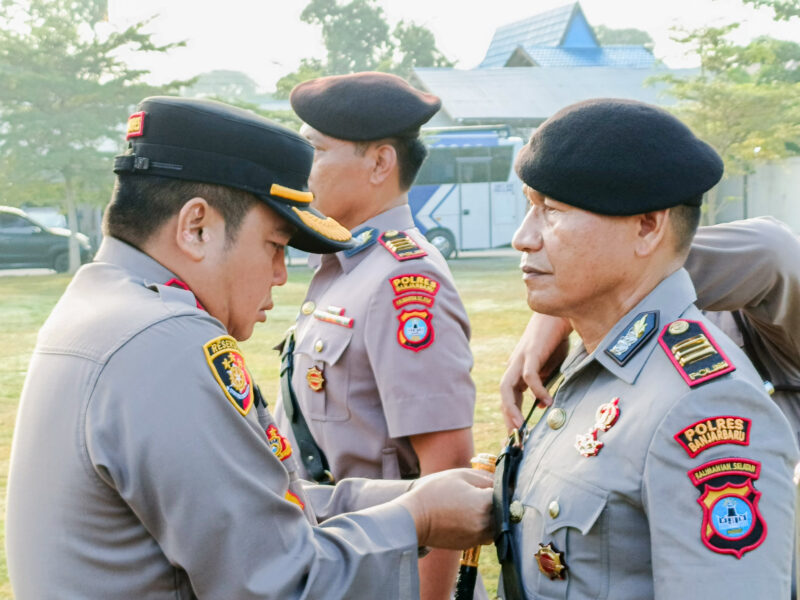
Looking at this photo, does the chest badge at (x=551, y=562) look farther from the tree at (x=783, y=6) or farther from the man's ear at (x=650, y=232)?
the tree at (x=783, y=6)

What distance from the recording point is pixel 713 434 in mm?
1668

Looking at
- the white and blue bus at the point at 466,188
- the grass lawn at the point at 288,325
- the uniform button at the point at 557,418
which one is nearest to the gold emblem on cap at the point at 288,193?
the uniform button at the point at 557,418

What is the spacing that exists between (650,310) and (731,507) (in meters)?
0.48

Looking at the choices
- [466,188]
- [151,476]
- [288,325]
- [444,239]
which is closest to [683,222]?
[151,476]

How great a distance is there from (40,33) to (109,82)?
1.99 m

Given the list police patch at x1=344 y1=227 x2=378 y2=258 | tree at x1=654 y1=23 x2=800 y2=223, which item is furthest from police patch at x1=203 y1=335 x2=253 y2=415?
tree at x1=654 y1=23 x2=800 y2=223

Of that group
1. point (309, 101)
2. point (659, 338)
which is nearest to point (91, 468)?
point (659, 338)

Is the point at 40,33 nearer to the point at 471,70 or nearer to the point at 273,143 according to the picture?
the point at 471,70

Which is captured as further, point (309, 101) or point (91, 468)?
point (309, 101)

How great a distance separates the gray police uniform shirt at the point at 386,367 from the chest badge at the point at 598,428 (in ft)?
3.27

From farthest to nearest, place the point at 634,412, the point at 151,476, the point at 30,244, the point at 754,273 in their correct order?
the point at 30,244 < the point at 754,273 < the point at 634,412 < the point at 151,476

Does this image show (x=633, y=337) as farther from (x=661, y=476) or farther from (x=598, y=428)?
(x=661, y=476)

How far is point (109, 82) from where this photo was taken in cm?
2222

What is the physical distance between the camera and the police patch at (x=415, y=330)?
113 inches
